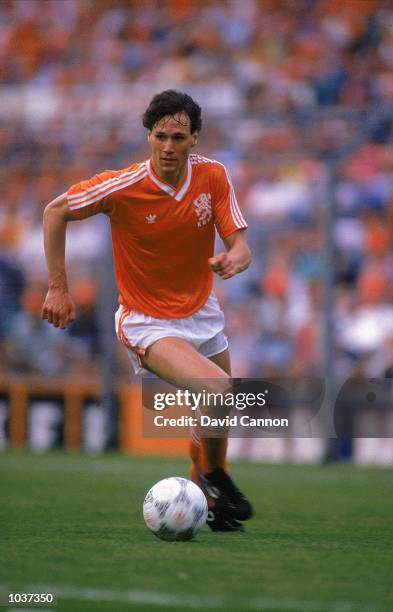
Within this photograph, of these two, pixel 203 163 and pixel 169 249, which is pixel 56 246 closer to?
pixel 169 249

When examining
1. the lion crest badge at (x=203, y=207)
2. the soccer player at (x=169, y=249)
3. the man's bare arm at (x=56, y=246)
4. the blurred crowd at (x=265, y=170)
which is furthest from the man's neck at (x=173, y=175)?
the blurred crowd at (x=265, y=170)

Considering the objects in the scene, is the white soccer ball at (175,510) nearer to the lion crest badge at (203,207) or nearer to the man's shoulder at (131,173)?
the lion crest badge at (203,207)

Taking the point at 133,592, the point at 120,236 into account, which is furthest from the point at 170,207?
the point at 133,592

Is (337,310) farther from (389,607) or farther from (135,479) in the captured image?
(389,607)

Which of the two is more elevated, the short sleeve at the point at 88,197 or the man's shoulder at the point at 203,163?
the man's shoulder at the point at 203,163

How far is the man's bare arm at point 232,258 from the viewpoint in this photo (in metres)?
Answer: 5.71

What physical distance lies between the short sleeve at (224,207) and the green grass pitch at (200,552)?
5.25 feet

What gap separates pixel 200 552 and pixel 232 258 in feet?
4.91

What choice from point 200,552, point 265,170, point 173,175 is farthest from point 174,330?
point 265,170

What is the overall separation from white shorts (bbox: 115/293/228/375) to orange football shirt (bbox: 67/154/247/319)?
4 centimetres

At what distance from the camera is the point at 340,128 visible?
12148 millimetres

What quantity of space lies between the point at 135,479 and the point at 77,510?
8.49ft

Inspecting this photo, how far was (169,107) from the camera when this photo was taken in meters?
6.12

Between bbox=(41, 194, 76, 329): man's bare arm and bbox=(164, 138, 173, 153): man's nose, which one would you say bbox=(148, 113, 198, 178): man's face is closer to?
bbox=(164, 138, 173, 153): man's nose
